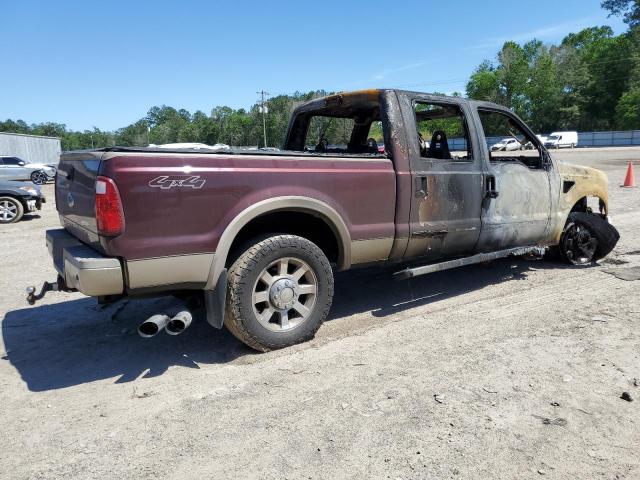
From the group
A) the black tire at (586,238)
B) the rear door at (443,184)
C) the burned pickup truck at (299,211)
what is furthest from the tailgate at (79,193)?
the black tire at (586,238)

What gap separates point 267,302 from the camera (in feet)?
12.2

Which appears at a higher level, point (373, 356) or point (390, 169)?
point (390, 169)

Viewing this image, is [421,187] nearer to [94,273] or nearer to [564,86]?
[94,273]

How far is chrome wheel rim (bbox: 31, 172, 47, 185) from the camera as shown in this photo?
2286 centimetres

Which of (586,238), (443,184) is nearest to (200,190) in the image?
(443,184)

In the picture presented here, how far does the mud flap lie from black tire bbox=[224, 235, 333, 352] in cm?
6

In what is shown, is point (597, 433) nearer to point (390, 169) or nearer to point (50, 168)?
point (390, 169)

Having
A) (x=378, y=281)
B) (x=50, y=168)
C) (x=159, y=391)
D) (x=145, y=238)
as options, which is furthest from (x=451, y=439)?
(x=50, y=168)

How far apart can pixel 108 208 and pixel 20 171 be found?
22.4 m

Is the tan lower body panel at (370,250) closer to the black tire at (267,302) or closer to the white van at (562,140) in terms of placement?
the black tire at (267,302)

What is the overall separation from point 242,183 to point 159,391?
1511 millimetres

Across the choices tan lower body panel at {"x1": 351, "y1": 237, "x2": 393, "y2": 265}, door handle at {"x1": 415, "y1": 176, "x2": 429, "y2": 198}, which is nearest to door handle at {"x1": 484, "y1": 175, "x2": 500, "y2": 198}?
door handle at {"x1": 415, "y1": 176, "x2": 429, "y2": 198}

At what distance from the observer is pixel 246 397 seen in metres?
3.18

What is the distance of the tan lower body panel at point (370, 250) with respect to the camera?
→ 4.13m
